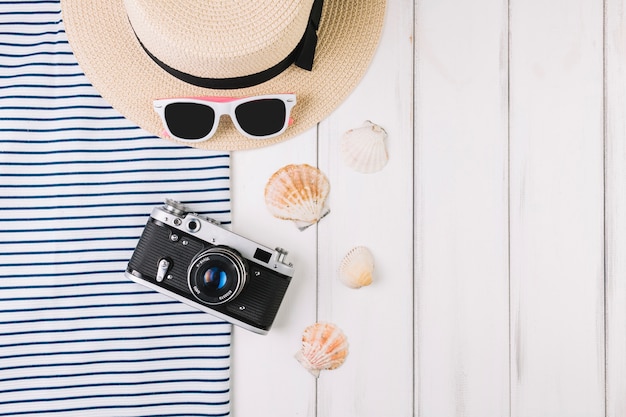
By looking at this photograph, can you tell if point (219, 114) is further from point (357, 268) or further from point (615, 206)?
point (615, 206)

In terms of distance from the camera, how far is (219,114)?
2.46 feet

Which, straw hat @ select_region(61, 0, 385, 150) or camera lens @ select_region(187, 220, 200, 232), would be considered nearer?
straw hat @ select_region(61, 0, 385, 150)

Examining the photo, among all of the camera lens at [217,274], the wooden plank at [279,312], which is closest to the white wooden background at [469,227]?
the wooden plank at [279,312]

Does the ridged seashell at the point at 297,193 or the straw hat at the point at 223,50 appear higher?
the straw hat at the point at 223,50

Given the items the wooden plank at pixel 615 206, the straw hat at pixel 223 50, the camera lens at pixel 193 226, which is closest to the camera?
the straw hat at pixel 223 50

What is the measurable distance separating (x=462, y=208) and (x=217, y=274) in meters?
0.37

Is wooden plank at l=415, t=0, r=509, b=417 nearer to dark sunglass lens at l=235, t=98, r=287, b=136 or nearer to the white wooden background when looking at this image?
the white wooden background

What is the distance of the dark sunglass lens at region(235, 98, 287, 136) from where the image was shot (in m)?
0.75

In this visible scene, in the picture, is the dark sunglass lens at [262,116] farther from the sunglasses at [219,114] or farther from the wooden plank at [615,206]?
the wooden plank at [615,206]

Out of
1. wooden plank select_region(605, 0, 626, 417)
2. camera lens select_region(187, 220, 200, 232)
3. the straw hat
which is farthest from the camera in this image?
wooden plank select_region(605, 0, 626, 417)

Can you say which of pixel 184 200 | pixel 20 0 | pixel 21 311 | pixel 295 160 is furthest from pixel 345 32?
pixel 21 311

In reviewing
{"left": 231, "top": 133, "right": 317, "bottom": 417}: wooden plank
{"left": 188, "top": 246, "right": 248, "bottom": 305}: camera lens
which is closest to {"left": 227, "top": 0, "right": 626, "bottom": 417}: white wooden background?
{"left": 231, "top": 133, "right": 317, "bottom": 417}: wooden plank

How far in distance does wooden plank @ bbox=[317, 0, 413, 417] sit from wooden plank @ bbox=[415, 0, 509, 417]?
0.02 m

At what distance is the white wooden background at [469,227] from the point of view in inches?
33.9
